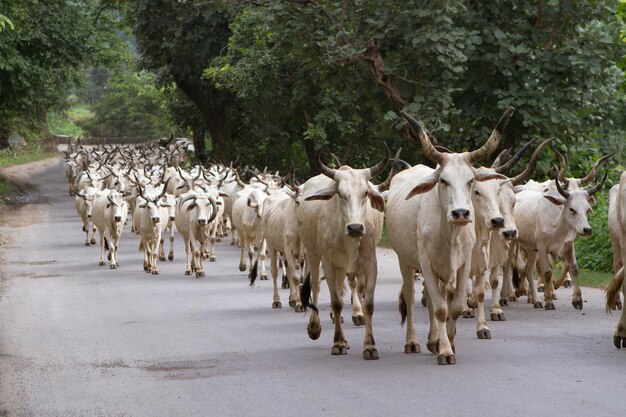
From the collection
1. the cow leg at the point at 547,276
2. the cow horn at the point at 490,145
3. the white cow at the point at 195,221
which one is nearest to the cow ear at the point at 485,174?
the cow horn at the point at 490,145

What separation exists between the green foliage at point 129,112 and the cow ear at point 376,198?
78.3 m

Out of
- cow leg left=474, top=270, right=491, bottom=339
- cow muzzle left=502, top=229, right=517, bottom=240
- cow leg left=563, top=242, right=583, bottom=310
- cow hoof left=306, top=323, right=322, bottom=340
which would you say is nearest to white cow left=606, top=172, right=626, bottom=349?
cow leg left=474, top=270, right=491, bottom=339

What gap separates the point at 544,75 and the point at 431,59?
2050mm

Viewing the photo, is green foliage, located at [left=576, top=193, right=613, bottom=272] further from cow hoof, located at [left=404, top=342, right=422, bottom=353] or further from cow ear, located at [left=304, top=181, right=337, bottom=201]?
cow ear, located at [left=304, top=181, right=337, bottom=201]

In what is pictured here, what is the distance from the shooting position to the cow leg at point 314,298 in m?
12.7

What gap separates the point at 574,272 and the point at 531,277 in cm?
100

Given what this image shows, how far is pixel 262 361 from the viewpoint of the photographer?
11656 mm

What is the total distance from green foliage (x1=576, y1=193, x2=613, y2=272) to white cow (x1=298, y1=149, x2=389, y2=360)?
30.8ft

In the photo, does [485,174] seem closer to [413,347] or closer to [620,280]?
[413,347]

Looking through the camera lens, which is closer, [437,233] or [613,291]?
[437,233]

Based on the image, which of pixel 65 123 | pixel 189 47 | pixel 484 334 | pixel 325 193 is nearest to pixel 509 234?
pixel 484 334

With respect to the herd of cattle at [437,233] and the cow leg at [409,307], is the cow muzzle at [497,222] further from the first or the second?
the cow leg at [409,307]

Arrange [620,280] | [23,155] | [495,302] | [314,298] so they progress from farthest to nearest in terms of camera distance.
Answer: [23,155] → [495,302] → [620,280] → [314,298]

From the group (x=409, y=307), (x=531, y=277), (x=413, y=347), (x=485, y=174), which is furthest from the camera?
(x=531, y=277)
